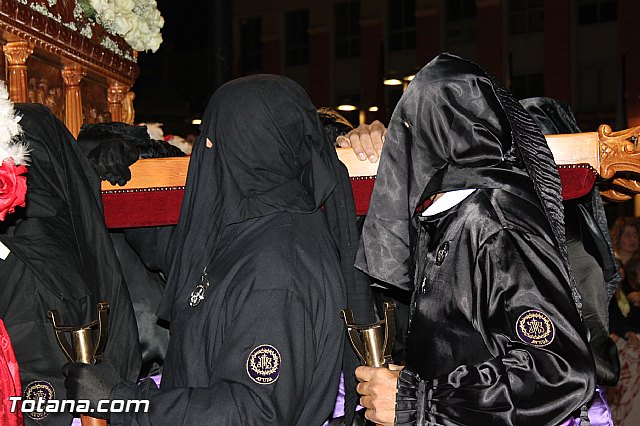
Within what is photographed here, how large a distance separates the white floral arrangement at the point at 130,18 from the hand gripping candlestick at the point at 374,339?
1.89 m

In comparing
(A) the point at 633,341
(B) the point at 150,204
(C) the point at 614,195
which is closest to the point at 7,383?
(B) the point at 150,204

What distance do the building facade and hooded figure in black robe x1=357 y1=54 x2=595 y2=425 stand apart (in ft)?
43.6

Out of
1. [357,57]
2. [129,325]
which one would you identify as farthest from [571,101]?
[129,325]

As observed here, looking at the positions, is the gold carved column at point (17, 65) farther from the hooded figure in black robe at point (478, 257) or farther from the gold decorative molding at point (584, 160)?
the hooded figure in black robe at point (478, 257)

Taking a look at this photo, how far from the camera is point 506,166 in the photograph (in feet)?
6.44

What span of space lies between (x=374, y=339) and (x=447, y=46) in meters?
17.1

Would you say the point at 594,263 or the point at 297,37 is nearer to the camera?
the point at 594,263

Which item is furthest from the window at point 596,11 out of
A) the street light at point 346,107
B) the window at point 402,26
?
the street light at point 346,107

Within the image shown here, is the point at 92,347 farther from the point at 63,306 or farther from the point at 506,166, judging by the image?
the point at 506,166

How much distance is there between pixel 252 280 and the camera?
2061mm

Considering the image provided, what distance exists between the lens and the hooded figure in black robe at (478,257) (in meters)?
1.79

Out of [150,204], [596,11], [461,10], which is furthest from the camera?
[461,10]

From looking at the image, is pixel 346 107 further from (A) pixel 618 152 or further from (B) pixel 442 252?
(B) pixel 442 252

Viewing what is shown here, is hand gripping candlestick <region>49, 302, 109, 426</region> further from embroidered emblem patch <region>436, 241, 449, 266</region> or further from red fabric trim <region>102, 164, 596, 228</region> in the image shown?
embroidered emblem patch <region>436, 241, 449, 266</region>
